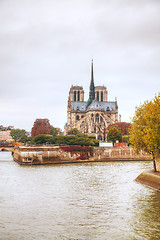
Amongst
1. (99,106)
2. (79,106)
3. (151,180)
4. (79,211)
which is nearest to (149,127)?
(151,180)

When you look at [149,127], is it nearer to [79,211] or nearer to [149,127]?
[149,127]

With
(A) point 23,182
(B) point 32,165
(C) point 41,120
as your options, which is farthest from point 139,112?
(C) point 41,120

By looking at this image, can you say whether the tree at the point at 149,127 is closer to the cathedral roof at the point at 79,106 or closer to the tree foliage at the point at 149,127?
the tree foliage at the point at 149,127

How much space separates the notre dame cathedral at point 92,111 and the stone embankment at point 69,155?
5641 cm

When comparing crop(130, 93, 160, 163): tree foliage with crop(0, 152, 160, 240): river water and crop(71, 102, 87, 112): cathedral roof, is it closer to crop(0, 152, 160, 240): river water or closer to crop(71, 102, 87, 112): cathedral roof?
crop(0, 152, 160, 240): river water

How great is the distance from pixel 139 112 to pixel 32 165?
26.4m

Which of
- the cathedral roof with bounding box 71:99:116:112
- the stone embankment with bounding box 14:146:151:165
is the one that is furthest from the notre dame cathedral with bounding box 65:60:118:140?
the stone embankment with bounding box 14:146:151:165

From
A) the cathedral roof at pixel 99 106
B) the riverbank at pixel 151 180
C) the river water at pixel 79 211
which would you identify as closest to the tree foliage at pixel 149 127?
the riverbank at pixel 151 180

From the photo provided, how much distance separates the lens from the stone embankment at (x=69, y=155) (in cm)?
5503

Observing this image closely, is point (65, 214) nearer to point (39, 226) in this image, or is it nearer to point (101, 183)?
point (39, 226)

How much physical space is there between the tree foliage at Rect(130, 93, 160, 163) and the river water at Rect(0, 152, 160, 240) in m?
4.13

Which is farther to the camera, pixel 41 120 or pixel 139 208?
pixel 41 120

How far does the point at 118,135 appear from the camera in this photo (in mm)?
85500

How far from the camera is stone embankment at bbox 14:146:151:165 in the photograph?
181 feet
